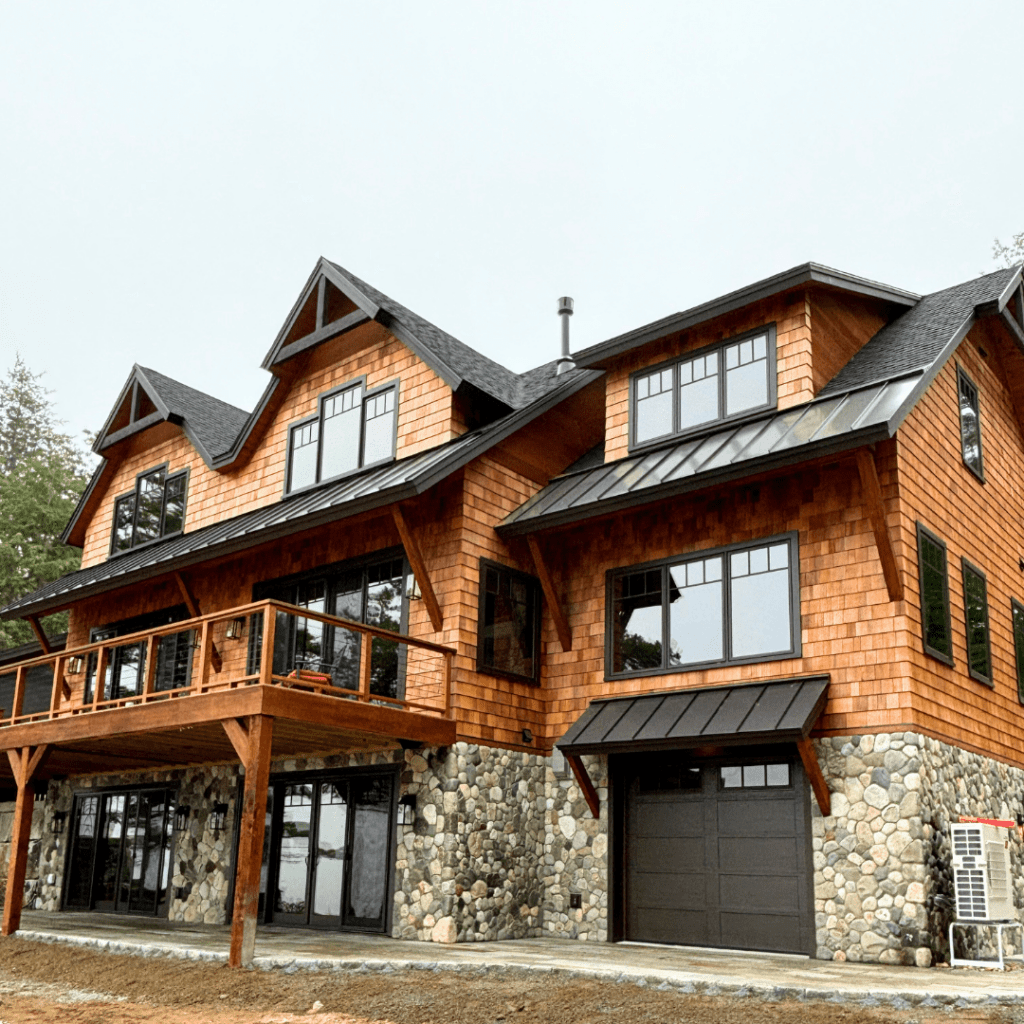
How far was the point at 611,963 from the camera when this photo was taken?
10180 mm

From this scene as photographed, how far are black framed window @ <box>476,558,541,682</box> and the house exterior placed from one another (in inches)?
1.7

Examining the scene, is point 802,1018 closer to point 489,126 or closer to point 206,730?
point 206,730

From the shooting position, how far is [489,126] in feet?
308

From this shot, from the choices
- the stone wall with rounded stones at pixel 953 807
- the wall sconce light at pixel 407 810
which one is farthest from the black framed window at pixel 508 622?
the stone wall with rounded stones at pixel 953 807

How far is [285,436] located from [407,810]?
265 inches

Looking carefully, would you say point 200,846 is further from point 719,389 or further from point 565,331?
point 565,331

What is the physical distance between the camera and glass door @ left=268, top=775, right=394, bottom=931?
13444 millimetres

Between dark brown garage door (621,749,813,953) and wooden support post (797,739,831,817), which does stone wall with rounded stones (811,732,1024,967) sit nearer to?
wooden support post (797,739,831,817)

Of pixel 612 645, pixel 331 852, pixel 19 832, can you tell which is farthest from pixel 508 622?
pixel 19 832

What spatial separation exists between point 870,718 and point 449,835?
4891 mm

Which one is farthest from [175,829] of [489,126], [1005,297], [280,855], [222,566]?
[489,126]

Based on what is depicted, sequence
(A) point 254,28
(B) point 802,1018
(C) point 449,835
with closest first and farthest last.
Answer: (B) point 802,1018, (C) point 449,835, (A) point 254,28

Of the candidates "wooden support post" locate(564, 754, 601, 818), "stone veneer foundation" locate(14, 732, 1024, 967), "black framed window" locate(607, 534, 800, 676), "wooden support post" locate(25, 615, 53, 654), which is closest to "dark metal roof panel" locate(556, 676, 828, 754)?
"wooden support post" locate(564, 754, 601, 818)

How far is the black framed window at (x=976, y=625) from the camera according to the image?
1304 centimetres
